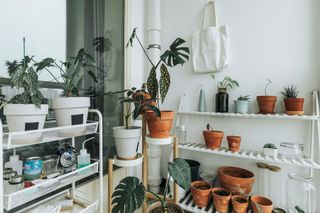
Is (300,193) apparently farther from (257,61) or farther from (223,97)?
(257,61)

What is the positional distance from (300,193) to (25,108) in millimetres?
1631

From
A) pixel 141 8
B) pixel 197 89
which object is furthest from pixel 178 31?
pixel 197 89

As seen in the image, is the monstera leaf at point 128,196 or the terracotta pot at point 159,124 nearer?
the monstera leaf at point 128,196

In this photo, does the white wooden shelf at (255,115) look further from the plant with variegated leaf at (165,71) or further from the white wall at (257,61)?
the plant with variegated leaf at (165,71)

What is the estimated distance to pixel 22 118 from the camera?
0.72 meters

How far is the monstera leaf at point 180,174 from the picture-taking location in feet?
3.20

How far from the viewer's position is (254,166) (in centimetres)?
142

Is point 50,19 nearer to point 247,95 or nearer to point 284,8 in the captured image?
point 247,95

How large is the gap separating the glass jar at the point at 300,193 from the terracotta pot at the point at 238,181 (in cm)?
24

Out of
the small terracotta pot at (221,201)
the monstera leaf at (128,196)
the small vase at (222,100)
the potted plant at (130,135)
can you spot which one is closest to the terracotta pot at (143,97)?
the potted plant at (130,135)

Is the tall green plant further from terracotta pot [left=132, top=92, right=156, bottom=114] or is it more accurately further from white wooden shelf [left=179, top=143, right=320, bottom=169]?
white wooden shelf [left=179, top=143, right=320, bottom=169]

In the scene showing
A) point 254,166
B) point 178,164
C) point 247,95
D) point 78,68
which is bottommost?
point 254,166

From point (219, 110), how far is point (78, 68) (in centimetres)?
105

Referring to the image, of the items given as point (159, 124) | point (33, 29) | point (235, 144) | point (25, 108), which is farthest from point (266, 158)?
point (33, 29)
